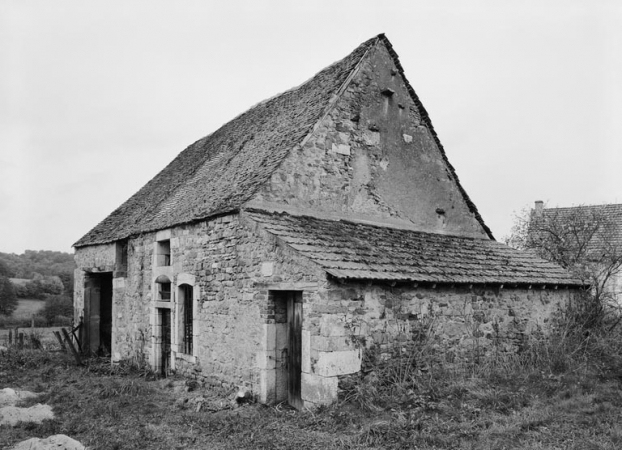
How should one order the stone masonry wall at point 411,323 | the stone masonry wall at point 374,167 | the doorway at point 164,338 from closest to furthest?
1. the stone masonry wall at point 411,323
2. the stone masonry wall at point 374,167
3. the doorway at point 164,338

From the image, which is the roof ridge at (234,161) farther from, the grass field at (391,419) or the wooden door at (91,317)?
the grass field at (391,419)

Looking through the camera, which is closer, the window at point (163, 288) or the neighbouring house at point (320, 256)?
the neighbouring house at point (320, 256)

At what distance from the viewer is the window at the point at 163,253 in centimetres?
1258

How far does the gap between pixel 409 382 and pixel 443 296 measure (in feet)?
6.65

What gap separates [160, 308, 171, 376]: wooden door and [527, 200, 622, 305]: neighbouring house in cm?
1021

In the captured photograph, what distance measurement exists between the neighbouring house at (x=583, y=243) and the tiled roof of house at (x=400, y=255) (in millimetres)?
2502

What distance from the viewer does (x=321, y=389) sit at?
25.8 feet

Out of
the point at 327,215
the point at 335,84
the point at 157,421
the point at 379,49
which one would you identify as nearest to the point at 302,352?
the point at 157,421

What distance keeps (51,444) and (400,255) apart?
6152mm

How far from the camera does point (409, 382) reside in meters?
8.31

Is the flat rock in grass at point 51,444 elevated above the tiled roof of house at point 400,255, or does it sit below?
below

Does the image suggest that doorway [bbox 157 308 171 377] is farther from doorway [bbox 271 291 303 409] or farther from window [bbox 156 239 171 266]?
doorway [bbox 271 291 303 409]

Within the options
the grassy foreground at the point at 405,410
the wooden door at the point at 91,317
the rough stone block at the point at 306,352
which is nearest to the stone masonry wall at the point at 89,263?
the wooden door at the point at 91,317

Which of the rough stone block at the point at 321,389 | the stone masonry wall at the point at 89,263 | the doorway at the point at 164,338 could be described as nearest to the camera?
the rough stone block at the point at 321,389
